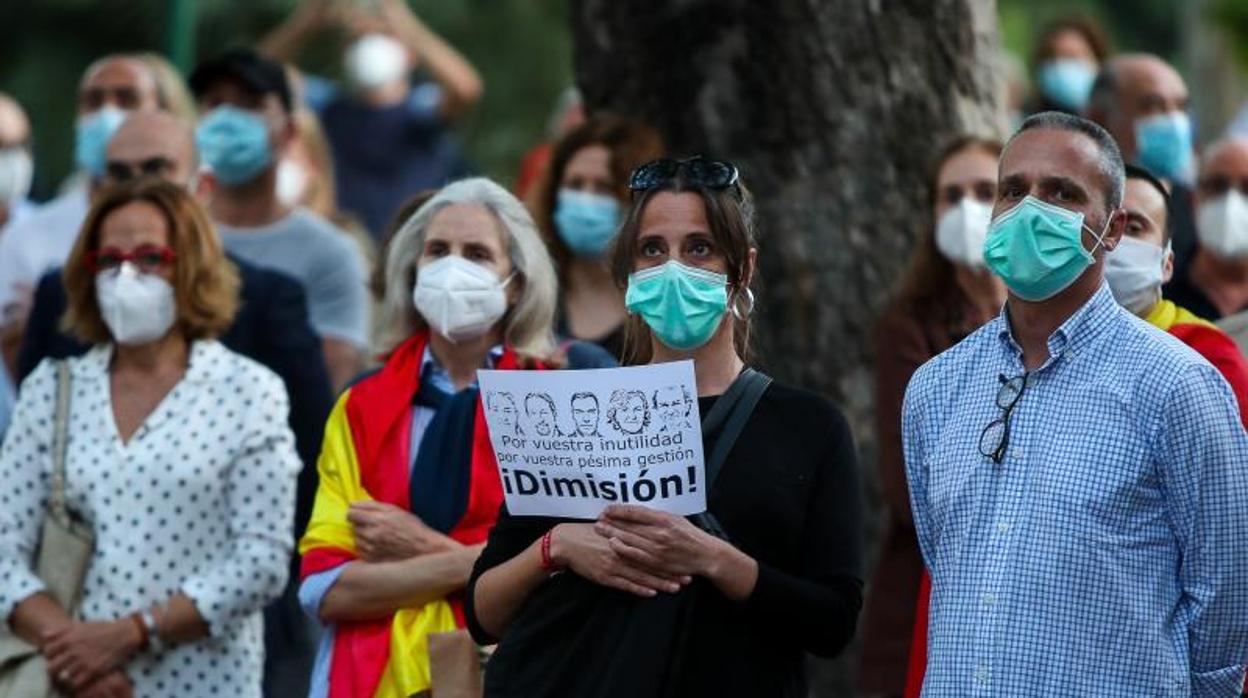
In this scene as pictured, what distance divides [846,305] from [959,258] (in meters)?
1.60

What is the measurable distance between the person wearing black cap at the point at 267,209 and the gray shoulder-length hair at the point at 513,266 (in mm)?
2251

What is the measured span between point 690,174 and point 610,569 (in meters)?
1.02

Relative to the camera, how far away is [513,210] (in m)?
7.75

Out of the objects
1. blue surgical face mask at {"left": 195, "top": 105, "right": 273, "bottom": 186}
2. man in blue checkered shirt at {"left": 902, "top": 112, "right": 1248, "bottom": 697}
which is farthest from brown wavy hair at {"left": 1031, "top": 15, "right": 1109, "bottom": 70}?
man in blue checkered shirt at {"left": 902, "top": 112, "right": 1248, "bottom": 697}

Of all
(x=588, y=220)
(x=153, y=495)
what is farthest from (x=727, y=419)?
(x=588, y=220)

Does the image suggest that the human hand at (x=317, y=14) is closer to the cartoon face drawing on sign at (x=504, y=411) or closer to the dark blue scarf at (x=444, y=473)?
the dark blue scarf at (x=444, y=473)

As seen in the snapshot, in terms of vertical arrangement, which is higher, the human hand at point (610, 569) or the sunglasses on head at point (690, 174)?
the sunglasses on head at point (690, 174)

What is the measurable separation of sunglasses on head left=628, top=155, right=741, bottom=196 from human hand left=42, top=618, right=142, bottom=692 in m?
2.19

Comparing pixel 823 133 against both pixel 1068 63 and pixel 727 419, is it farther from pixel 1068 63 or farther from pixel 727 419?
pixel 727 419

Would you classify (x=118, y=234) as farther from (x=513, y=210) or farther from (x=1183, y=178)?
(x=1183, y=178)

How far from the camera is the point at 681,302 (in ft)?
21.4

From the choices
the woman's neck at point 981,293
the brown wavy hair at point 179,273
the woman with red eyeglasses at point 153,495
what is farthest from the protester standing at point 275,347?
the woman's neck at point 981,293

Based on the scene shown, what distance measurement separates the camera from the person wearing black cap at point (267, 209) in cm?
1014

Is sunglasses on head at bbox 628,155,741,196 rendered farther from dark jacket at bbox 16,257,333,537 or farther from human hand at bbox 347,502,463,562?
dark jacket at bbox 16,257,333,537
